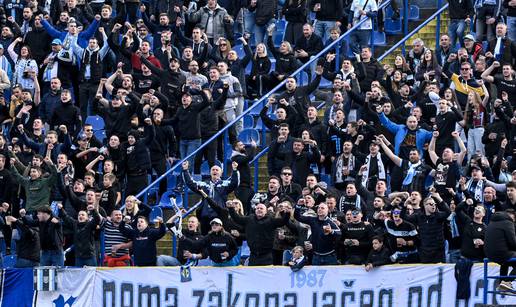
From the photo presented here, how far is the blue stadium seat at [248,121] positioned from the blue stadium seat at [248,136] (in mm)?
519

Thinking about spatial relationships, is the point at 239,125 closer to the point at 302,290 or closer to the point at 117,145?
the point at 117,145

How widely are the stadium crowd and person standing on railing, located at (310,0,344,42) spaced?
36mm

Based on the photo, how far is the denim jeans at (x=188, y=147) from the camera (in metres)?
31.8

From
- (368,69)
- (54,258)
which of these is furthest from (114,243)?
(368,69)

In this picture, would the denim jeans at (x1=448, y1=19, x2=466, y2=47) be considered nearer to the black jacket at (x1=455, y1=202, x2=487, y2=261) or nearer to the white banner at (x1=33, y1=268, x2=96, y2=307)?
the black jacket at (x1=455, y1=202, x2=487, y2=261)

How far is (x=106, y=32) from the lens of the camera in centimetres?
3572

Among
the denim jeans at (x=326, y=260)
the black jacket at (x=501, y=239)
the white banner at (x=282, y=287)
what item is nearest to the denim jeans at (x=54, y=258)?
the white banner at (x=282, y=287)

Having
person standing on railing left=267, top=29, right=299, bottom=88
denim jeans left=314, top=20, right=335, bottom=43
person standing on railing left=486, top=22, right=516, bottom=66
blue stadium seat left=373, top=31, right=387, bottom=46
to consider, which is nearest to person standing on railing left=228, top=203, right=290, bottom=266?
person standing on railing left=267, top=29, right=299, bottom=88

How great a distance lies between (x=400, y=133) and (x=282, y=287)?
160 inches

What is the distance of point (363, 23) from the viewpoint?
33.8 metres

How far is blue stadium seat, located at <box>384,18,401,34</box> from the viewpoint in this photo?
34.9 meters

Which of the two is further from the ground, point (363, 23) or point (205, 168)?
point (363, 23)

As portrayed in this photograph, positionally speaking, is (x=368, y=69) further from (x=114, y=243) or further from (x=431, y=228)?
(x=114, y=243)

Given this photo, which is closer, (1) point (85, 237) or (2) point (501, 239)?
(2) point (501, 239)
